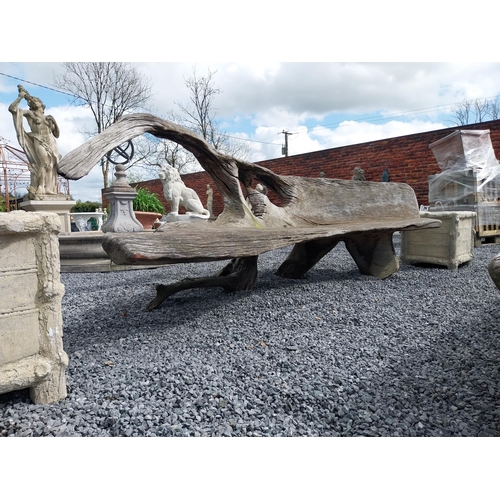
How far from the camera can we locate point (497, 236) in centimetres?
601

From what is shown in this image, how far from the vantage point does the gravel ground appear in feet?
4.06

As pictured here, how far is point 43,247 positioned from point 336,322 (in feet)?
5.27

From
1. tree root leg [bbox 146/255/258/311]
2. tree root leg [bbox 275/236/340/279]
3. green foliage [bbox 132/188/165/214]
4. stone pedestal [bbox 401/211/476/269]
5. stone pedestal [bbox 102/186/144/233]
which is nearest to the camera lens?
tree root leg [bbox 146/255/258/311]

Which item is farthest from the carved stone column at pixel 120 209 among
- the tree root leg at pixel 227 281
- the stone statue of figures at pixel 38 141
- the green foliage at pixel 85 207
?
the green foliage at pixel 85 207

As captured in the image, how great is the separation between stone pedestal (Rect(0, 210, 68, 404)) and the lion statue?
6.34 meters

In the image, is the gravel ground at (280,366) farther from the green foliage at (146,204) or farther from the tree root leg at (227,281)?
the green foliage at (146,204)

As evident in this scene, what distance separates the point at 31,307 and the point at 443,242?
→ 12.5ft

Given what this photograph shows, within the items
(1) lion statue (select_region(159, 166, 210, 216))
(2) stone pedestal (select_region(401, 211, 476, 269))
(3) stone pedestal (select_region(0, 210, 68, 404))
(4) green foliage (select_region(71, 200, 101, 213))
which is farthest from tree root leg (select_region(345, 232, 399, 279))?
(4) green foliage (select_region(71, 200, 101, 213))

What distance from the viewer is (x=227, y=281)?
278cm

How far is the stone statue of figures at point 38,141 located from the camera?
21.1ft

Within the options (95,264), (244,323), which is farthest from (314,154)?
(244,323)

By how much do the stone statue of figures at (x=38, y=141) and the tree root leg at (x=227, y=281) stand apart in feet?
16.6

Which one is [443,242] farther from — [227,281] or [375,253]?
[227,281]

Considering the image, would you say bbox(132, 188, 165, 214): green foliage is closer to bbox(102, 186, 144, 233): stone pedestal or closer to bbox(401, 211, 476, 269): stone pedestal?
bbox(102, 186, 144, 233): stone pedestal
